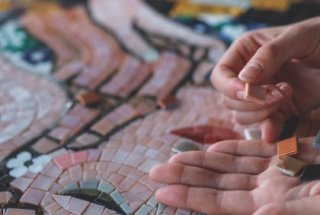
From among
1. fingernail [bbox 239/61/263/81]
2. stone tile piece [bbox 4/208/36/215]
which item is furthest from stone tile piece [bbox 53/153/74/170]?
fingernail [bbox 239/61/263/81]

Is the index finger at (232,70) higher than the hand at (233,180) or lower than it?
higher

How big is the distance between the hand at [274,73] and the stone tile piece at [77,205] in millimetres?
296

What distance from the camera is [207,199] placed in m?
0.73

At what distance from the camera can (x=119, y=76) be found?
1081 millimetres

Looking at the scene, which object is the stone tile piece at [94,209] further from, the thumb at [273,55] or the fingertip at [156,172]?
the thumb at [273,55]

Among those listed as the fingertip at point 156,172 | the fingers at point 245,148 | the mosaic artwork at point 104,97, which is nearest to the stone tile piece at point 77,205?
the mosaic artwork at point 104,97

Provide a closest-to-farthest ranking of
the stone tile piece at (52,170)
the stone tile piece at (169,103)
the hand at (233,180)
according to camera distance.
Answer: the hand at (233,180) → the stone tile piece at (52,170) → the stone tile piece at (169,103)

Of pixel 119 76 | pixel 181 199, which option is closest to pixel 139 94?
pixel 119 76

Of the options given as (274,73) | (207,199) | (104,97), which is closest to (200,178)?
(207,199)

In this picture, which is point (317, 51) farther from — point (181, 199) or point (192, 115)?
point (181, 199)

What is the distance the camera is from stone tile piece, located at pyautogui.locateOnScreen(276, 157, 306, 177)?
2.43 ft

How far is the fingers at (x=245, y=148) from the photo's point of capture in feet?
2.66

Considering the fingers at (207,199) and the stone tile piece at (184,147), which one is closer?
the fingers at (207,199)

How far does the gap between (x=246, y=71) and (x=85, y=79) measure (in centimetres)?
43
